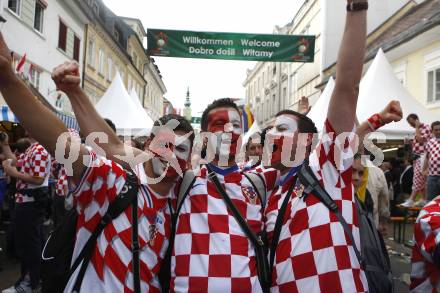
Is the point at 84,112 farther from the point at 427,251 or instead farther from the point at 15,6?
the point at 15,6

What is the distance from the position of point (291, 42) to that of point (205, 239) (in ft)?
36.3

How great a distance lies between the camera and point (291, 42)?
1203 cm

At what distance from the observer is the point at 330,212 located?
5.99ft

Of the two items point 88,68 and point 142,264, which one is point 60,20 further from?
point 142,264

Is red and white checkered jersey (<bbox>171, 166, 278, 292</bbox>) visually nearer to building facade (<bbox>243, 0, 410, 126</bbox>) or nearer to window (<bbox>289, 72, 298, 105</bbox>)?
building facade (<bbox>243, 0, 410, 126</bbox>)

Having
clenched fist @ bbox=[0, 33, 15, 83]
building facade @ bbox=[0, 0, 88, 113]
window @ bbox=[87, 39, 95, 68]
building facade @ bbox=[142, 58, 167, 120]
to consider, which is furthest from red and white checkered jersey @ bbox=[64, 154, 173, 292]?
building facade @ bbox=[142, 58, 167, 120]

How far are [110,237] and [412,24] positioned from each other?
661 inches

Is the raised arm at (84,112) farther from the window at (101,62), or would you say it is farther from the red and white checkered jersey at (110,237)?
the window at (101,62)

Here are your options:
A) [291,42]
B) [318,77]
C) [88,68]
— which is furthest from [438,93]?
[88,68]

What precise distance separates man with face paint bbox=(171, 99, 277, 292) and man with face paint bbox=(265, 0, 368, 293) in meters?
0.15

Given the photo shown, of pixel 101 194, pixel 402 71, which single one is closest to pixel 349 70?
pixel 101 194

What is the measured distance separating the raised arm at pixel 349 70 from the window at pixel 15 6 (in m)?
13.1

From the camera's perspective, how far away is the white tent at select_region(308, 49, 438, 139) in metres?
7.84

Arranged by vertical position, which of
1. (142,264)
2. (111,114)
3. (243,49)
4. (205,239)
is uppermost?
(243,49)
